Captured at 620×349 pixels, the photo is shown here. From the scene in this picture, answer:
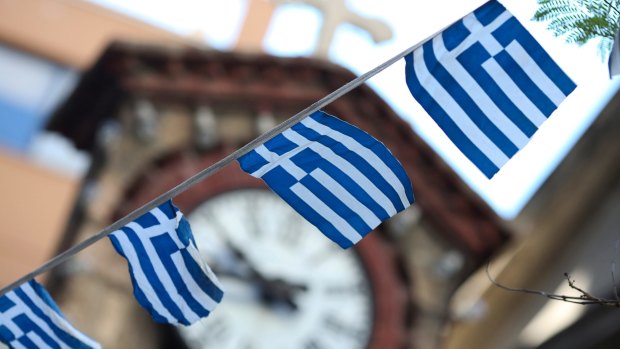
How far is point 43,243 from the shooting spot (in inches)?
792

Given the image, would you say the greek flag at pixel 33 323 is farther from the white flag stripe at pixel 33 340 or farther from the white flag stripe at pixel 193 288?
the white flag stripe at pixel 193 288

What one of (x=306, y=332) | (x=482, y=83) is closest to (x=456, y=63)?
(x=482, y=83)

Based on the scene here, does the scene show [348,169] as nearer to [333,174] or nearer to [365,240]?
[333,174]

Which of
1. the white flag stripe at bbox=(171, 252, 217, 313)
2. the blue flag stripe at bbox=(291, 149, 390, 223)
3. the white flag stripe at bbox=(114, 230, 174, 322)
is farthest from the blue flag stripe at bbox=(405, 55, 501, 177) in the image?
the white flag stripe at bbox=(114, 230, 174, 322)

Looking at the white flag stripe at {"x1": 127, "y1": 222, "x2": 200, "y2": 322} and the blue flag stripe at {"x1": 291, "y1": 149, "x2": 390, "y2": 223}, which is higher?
the blue flag stripe at {"x1": 291, "y1": 149, "x2": 390, "y2": 223}

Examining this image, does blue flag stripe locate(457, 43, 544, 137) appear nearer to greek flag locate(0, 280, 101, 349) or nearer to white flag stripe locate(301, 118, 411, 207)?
white flag stripe locate(301, 118, 411, 207)

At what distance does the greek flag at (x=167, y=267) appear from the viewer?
5.47 metres

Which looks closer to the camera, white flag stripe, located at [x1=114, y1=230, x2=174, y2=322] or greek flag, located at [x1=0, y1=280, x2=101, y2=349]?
white flag stripe, located at [x1=114, y1=230, x2=174, y2=322]

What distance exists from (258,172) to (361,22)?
19.8 feet

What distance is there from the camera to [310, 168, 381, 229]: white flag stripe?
525cm

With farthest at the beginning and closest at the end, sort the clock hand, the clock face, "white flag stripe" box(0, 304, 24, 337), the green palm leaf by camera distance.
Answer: the clock hand < the clock face < "white flag stripe" box(0, 304, 24, 337) < the green palm leaf

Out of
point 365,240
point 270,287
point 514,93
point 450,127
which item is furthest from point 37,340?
point 365,240

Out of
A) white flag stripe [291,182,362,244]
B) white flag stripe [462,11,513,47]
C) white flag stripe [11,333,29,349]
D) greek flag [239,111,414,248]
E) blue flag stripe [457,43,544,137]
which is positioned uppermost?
white flag stripe [462,11,513,47]

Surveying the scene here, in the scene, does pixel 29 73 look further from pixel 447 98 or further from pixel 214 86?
pixel 447 98
